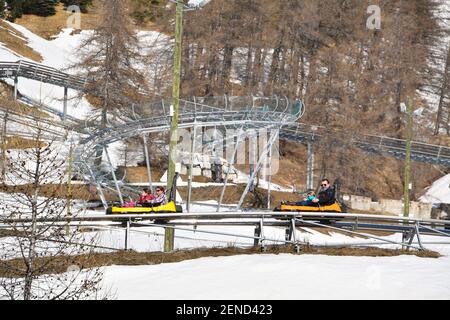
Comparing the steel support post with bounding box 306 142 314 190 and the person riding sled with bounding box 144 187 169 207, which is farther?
the steel support post with bounding box 306 142 314 190

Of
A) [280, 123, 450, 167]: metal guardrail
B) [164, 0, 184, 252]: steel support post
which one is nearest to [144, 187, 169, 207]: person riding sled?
[164, 0, 184, 252]: steel support post

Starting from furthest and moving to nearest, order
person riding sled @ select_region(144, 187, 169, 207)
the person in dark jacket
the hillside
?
the hillside
person riding sled @ select_region(144, 187, 169, 207)
the person in dark jacket

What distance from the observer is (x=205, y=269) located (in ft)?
45.4

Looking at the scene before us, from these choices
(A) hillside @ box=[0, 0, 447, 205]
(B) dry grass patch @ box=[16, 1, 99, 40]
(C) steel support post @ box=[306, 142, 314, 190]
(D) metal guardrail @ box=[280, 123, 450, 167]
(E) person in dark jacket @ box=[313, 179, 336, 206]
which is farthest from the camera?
(B) dry grass patch @ box=[16, 1, 99, 40]

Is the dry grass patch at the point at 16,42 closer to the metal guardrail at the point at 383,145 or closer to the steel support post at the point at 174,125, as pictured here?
the metal guardrail at the point at 383,145

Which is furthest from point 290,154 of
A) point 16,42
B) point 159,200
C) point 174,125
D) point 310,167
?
point 174,125

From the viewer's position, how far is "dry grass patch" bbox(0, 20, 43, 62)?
225 feet

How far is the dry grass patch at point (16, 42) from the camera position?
225ft

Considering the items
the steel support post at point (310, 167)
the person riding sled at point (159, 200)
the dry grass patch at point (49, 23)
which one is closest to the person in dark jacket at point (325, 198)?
the person riding sled at point (159, 200)

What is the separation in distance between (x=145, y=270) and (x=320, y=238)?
69.6 ft

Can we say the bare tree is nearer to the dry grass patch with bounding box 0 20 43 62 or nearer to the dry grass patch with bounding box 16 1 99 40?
the dry grass patch with bounding box 0 20 43 62

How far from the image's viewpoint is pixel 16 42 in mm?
70062
